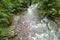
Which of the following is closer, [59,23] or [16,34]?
[16,34]

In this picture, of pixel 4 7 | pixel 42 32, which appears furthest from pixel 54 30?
pixel 4 7

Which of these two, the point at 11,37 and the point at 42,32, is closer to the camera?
the point at 11,37

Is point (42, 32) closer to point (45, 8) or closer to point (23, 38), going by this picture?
point (23, 38)

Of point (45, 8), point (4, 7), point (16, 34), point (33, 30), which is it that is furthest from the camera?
point (45, 8)

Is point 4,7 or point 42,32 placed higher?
point 4,7

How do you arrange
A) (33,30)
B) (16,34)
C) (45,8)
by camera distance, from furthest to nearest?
1. (45,8)
2. (33,30)
3. (16,34)

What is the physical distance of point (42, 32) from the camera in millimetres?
10781

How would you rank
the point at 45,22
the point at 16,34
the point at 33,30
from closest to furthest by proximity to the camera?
1. the point at 16,34
2. the point at 33,30
3. the point at 45,22

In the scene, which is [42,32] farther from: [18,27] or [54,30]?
[18,27]

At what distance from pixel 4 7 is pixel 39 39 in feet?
10.3

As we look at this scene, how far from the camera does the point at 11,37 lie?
9.89m

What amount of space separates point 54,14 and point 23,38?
4.41 metres

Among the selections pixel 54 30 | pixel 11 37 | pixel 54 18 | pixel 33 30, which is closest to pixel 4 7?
pixel 11 37

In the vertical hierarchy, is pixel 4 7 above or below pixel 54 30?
above
